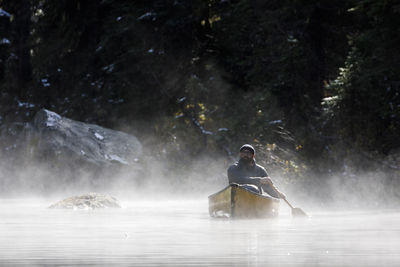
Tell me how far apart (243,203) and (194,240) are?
204 inches

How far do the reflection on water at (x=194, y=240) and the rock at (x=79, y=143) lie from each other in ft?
30.4

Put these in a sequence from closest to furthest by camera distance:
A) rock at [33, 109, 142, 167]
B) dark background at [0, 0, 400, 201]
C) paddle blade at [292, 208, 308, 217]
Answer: paddle blade at [292, 208, 308, 217], dark background at [0, 0, 400, 201], rock at [33, 109, 142, 167]

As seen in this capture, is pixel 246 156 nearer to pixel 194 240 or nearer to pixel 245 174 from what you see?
pixel 245 174

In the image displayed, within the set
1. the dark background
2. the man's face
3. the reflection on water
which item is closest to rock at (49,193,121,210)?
the reflection on water

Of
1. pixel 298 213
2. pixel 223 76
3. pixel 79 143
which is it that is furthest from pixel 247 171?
pixel 223 76

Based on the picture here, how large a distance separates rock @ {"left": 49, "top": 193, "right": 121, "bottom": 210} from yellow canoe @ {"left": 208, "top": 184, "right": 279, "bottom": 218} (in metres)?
5.86

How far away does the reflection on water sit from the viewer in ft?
33.6

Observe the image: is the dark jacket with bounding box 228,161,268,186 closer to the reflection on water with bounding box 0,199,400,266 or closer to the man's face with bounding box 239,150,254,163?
the man's face with bounding box 239,150,254,163

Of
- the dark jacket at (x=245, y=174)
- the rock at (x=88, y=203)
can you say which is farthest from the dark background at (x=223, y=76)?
the dark jacket at (x=245, y=174)

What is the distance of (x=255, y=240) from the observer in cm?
1293

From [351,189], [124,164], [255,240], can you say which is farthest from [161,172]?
[255,240]

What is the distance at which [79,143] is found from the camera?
30375mm

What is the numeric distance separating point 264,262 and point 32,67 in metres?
31.0

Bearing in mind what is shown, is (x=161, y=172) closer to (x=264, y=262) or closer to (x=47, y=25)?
(x=47, y=25)
